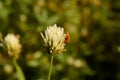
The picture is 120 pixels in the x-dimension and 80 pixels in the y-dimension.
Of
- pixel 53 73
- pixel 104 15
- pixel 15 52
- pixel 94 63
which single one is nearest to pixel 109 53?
pixel 94 63

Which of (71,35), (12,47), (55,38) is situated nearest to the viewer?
(55,38)

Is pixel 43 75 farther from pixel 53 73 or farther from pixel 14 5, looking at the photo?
pixel 14 5

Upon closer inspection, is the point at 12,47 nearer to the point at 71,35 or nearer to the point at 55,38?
the point at 55,38

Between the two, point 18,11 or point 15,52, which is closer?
point 15,52

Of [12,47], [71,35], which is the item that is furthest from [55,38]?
[71,35]

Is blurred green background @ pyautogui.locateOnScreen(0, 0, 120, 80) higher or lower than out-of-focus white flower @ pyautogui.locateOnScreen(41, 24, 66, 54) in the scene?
higher

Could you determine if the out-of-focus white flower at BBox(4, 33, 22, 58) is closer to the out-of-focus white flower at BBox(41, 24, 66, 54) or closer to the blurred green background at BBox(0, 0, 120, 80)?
the out-of-focus white flower at BBox(41, 24, 66, 54)

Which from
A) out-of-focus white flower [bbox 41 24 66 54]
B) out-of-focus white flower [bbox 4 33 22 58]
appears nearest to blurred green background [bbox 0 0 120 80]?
out-of-focus white flower [bbox 4 33 22 58]

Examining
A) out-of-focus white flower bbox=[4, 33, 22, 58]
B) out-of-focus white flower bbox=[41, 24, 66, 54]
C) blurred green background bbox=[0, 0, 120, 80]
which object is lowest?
out-of-focus white flower bbox=[41, 24, 66, 54]

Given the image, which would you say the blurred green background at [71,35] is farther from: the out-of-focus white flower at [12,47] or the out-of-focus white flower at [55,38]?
the out-of-focus white flower at [55,38]
